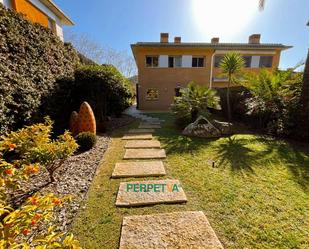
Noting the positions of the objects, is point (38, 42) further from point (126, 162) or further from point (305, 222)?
point (305, 222)

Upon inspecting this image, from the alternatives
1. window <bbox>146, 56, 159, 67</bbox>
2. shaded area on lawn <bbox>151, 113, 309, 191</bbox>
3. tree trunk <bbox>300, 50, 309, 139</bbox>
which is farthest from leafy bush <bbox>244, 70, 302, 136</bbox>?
window <bbox>146, 56, 159, 67</bbox>

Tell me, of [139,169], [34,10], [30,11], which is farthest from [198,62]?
[139,169]

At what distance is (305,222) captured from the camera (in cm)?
280

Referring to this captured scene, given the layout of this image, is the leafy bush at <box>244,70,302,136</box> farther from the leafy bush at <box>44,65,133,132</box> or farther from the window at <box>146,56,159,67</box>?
the window at <box>146,56,159,67</box>

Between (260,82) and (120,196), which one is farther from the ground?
(260,82)

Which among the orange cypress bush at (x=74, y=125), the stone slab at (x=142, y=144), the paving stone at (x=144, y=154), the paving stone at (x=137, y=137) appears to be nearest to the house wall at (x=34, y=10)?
the orange cypress bush at (x=74, y=125)

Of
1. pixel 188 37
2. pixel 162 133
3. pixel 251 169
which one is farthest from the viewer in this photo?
pixel 188 37

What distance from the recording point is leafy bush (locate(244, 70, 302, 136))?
7.60 m

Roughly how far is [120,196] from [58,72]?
663 centimetres

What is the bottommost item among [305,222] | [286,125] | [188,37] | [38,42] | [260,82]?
[305,222]

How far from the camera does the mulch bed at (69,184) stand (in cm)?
287

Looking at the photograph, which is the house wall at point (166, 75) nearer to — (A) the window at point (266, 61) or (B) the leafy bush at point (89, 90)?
(A) the window at point (266, 61)

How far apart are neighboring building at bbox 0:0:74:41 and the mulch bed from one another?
6894 mm

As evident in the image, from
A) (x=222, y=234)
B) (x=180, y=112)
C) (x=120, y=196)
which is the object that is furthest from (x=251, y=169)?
(x=180, y=112)
